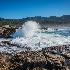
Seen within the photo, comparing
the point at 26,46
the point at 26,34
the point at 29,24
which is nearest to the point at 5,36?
the point at 26,34

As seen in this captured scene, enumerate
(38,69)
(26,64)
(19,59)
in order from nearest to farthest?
(38,69)
(26,64)
(19,59)

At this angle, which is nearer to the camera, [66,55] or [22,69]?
[22,69]

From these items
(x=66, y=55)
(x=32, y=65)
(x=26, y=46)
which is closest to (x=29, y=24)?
(x=26, y=46)

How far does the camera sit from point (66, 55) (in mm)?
16281

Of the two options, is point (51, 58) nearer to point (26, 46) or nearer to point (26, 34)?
point (26, 46)

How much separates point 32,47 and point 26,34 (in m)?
12.2

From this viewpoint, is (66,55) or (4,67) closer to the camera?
(4,67)

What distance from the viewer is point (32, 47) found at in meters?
23.3

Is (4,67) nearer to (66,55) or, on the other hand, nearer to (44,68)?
(44,68)

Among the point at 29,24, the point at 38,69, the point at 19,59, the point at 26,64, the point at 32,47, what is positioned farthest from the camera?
the point at 29,24

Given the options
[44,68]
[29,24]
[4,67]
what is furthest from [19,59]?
[29,24]

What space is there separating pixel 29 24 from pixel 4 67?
2730 centimetres

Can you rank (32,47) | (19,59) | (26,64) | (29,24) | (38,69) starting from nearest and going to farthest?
(38,69) → (26,64) → (19,59) → (32,47) → (29,24)

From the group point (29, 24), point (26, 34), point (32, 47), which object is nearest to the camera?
point (32, 47)
